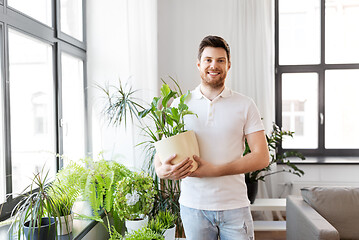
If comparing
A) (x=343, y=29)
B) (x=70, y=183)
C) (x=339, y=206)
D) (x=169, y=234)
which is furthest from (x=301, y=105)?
(x=70, y=183)

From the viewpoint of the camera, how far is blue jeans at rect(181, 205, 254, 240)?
1568mm

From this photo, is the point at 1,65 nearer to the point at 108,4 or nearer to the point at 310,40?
the point at 108,4

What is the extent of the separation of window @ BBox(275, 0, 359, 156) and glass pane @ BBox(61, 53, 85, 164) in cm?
226

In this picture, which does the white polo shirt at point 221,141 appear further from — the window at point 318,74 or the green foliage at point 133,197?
the window at point 318,74

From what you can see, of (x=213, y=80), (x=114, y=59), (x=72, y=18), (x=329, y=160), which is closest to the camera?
(x=213, y=80)

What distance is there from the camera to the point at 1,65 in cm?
184

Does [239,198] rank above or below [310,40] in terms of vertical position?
below

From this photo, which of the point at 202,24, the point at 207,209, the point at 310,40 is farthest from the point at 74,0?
the point at 310,40

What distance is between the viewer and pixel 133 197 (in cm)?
219

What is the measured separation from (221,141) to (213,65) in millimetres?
337

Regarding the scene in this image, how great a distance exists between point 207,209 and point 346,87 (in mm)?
3153

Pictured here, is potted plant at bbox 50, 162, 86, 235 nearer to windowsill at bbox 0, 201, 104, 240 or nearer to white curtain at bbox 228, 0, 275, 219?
windowsill at bbox 0, 201, 104, 240

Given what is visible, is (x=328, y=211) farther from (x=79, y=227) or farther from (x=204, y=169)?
(x=79, y=227)

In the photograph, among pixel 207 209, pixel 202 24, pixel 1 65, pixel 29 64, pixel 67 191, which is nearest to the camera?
pixel 207 209
